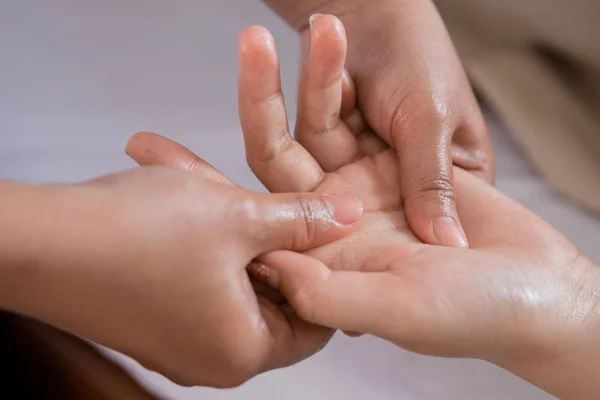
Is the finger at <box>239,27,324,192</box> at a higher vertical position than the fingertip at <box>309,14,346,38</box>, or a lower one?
lower

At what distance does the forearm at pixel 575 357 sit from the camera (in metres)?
0.55

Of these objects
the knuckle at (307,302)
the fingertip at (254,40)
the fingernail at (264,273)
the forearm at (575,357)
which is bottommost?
the forearm at (575,357)

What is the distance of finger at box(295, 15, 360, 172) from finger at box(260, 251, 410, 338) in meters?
0.19

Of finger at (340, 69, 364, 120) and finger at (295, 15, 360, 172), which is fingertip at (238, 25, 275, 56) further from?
finger at (340, 69, 364, 120)

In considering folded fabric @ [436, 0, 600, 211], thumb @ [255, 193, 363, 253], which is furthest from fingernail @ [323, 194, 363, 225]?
folded fabric @ [436, 0, 600, 211]

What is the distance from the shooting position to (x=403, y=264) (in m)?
0.53

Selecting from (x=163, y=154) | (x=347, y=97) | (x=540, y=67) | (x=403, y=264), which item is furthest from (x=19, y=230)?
(x=540, y=67)

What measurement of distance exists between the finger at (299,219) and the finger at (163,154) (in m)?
0.09

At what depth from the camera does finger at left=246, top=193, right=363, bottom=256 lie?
52cm

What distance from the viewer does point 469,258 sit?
524 mm

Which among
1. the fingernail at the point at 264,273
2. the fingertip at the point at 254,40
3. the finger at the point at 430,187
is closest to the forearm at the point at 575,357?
the finger at the point at 430,187

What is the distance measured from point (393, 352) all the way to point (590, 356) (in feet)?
0.69

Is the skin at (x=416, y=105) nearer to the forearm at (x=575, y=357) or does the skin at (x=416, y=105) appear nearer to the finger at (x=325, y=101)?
the finger at (x=325, y=101)

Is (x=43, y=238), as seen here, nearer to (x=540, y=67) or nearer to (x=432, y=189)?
(x=432, y=189)
